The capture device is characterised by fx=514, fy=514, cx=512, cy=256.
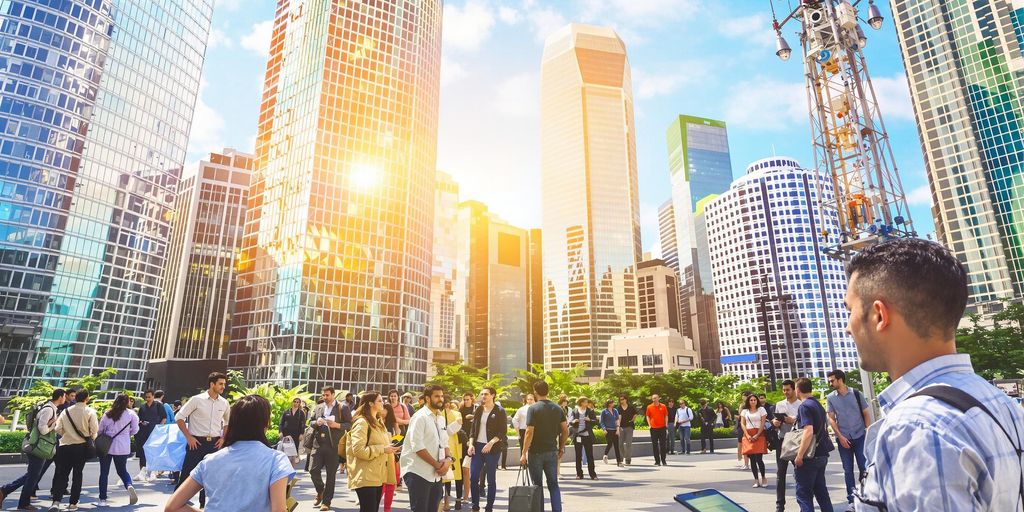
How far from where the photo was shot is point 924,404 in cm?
139

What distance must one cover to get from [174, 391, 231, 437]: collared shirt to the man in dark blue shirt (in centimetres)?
884

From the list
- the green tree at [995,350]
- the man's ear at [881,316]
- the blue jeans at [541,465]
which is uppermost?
the green tree at [995,350]

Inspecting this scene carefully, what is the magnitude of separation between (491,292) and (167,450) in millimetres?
176629

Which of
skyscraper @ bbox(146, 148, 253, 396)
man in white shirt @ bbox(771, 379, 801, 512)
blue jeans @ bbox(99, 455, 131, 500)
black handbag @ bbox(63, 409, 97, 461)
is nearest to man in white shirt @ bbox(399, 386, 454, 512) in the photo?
man in white shirt @ bbox(771, 379, 801, 512)

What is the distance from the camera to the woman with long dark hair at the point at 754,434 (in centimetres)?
1078

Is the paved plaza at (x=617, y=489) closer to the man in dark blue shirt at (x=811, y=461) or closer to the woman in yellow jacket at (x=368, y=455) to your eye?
the man in dark blue shirt at (x=811, y=461)

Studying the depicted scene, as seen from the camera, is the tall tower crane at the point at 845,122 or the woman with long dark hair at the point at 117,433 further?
the tall tower crane at the point at 845,122

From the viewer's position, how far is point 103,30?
6794 centimetres

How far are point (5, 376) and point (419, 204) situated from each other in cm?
5512

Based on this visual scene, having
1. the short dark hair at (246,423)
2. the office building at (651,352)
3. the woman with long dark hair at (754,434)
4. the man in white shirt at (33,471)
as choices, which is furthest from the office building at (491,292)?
the short dark hair at (246,423)

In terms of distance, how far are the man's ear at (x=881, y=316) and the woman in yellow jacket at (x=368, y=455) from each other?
6062 mm

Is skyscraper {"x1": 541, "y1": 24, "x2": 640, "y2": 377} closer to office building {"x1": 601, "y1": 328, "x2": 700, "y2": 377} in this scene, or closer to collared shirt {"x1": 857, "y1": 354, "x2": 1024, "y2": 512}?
office building {"x1": 601, "y1": 328, "x2": 700, "y2": 377}

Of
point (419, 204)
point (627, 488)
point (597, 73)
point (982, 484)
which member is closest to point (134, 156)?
point (419, 204)

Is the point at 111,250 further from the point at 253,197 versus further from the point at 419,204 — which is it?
the point at 419,204
